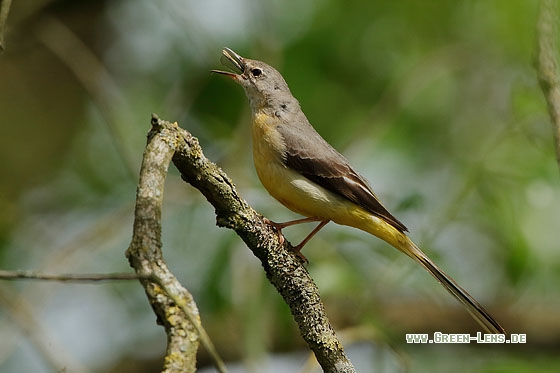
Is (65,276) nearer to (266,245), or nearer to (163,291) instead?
(163,291)

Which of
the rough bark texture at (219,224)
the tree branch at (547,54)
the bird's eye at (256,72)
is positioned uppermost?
the bird's eye at (256,72)

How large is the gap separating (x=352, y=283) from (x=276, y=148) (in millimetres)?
1344

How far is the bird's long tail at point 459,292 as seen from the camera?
17.6 feet

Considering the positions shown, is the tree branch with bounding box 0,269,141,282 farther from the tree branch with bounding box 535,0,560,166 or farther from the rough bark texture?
the tree branch with bounding box 535,0,560,166

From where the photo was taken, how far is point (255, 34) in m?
8.29

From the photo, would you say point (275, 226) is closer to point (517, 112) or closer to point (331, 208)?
point (331, 208)

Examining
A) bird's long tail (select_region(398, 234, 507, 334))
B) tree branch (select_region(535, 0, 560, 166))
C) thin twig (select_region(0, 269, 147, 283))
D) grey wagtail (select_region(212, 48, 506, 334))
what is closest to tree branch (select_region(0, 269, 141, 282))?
thin twig (select_region(0, 269, 147, 283))

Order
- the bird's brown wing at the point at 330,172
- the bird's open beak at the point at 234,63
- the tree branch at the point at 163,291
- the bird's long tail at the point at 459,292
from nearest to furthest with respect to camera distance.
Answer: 1. the tree branch at the point at 163,291
2. the bird's long tail at the point at 459,292
3. the bird's brown wing at the point at 330,172
4. the bird's open beak at the point at 234,63

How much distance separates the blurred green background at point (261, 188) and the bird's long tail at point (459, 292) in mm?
395

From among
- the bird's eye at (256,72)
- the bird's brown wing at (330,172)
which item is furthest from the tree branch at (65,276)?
the bird's eye at (256,72)

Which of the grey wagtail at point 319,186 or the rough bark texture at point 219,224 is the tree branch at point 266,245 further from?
the grey wagtail at point 319,186

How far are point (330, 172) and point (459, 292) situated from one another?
4.38 ft

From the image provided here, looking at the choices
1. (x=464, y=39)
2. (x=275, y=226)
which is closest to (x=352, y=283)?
(x=275, y=226)

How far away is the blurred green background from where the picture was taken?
707cm
